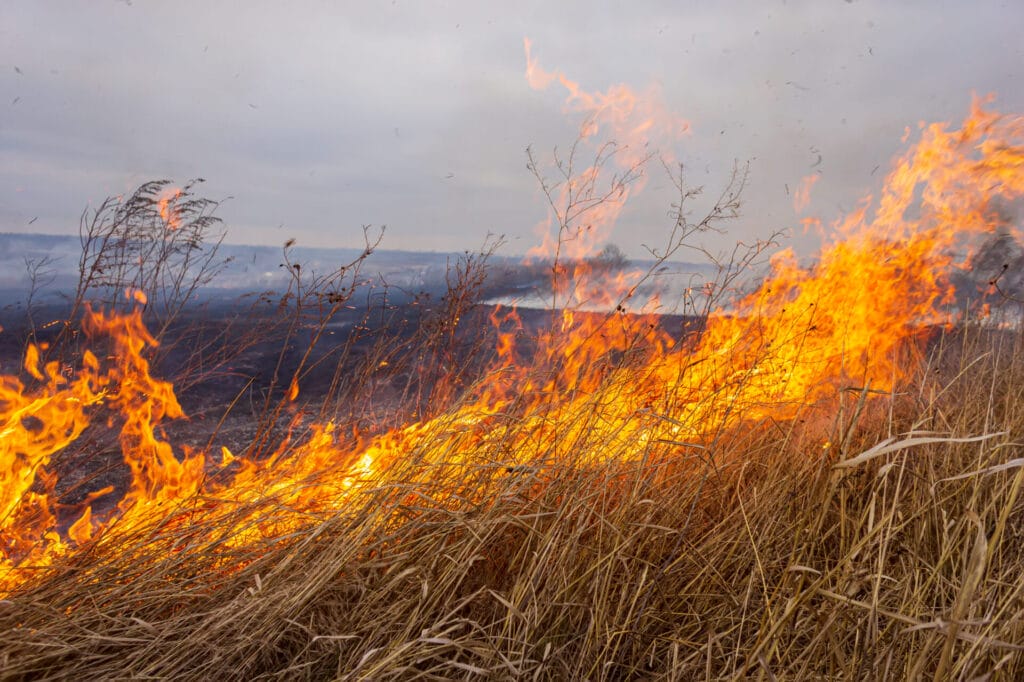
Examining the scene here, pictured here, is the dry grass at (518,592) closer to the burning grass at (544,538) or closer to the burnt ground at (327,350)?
the burning grass at (544,538)

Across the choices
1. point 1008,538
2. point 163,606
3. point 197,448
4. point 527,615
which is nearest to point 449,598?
point 527,615

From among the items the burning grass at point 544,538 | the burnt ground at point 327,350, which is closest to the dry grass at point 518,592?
the burning grass at point 544,538

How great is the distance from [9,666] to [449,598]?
100 centimetres

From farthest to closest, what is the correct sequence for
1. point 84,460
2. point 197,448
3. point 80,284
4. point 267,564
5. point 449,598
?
point 197,448 < point 84,460 < point 80,284 < point 267,564 < point 449,598

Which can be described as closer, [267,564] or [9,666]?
[9,666]

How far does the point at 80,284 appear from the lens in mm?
2947

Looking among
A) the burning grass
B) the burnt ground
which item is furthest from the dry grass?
the burnt ground

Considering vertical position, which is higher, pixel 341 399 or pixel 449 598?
pixel 341 399

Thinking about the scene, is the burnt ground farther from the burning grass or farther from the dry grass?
the dry grass

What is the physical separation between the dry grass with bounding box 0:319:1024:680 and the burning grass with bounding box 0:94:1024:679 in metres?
0.01

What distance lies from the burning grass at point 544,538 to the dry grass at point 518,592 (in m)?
0.01

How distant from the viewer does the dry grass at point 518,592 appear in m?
1.48

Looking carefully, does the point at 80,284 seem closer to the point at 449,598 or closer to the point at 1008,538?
the point at 449,598

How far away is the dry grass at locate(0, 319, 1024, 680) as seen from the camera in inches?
58.4
